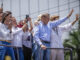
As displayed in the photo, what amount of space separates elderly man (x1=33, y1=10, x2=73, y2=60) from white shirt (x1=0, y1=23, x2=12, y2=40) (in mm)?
654

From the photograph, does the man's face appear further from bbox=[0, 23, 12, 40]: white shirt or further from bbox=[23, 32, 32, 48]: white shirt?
bbox=[0, 23, 12, 40]: white shirt

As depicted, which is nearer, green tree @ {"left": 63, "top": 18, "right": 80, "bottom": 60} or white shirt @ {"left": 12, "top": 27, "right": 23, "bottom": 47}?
white shirt @ {"left": 12, "top": 27, "right": 23, "bottom": 47}

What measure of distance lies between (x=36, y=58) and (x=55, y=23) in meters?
0.98

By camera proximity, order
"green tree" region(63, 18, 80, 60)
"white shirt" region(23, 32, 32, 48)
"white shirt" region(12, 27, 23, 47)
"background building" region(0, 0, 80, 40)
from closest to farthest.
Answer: "white shirt" region(12, 27, 23, 47)
"white shirt" region(23, 32, 32, 48)
"green tree" region(63, 18, 80, 60)
"background building" region(0, 0, 80, 40)

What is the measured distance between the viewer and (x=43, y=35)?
20.2ft

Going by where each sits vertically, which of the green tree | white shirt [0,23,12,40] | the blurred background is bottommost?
the green tree

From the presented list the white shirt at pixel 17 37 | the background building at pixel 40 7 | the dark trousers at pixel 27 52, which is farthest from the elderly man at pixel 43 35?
the background building at pixel 40 7

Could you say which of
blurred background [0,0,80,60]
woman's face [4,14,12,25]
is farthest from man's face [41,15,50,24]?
blurred background [0,0,80,60]

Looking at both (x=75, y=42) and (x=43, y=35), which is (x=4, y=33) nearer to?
(x=43, y=35)

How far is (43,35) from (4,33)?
0.96 metres

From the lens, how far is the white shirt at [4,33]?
5684 mm

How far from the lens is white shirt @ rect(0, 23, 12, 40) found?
18.6 feet

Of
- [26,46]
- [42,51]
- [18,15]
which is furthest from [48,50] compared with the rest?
[18,15]

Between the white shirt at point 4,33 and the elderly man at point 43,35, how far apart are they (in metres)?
0.65
